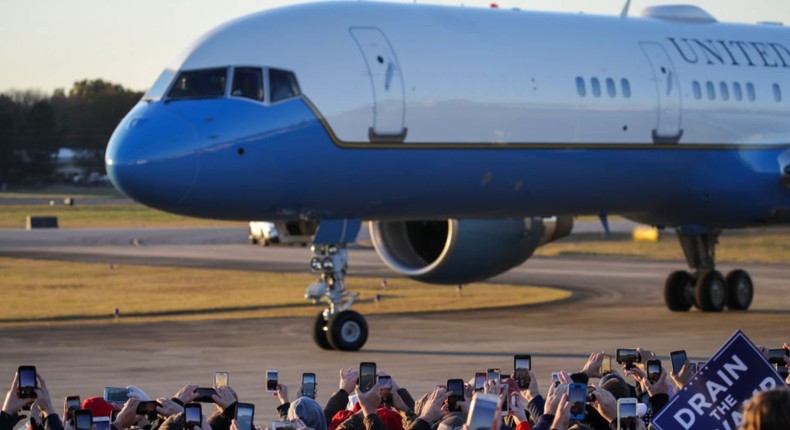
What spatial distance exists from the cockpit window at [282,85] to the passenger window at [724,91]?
7.89m

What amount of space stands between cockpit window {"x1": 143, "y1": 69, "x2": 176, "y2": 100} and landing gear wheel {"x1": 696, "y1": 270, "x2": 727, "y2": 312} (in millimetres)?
10652

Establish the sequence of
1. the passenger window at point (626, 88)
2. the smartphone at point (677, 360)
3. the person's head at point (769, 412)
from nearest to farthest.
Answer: the person's head at point (769, 412) → the smartphone at point (677, 360) → the passenger window at point (626, 88)

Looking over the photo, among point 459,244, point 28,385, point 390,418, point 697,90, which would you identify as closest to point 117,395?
point 28,385

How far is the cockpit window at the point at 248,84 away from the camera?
68.9ft

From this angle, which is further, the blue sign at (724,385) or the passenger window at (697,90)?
the passenger window at (697,90)

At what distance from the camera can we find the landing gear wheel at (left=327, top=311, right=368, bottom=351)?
21.7m

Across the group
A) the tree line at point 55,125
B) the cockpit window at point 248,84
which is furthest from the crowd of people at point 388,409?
the tree line at point 55,125

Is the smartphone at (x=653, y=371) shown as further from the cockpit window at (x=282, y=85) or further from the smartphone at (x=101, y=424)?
the cockpit window at (x=282, y=85)

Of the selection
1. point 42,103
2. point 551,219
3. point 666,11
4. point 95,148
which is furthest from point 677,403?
point 95,148

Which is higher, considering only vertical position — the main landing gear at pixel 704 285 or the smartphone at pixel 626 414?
the main landing gear at pixel 704 285

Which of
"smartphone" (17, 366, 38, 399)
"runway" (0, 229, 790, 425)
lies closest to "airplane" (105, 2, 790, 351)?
"runway" (0, 229, 790, 425)

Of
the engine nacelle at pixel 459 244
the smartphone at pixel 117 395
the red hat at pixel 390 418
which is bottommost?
the red hat at pixel 390 418

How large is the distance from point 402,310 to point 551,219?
385cm

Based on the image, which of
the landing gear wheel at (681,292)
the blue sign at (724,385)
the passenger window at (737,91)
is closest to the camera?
the blue sign at (724,385)
